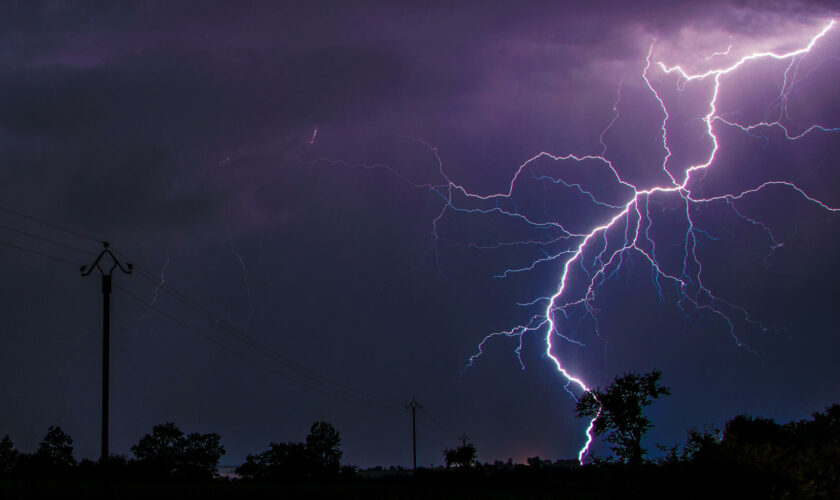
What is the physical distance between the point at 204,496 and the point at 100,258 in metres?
8.11

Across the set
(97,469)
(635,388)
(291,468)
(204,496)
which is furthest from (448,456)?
(204,496)

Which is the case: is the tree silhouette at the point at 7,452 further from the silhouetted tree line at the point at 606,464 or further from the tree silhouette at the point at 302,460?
the tree silhouette at the point at 302,460

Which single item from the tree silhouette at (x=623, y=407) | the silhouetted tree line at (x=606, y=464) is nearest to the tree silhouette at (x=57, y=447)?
the silhouetted tree line at (x=606, y=464)

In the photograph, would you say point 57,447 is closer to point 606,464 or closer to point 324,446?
point 324,446

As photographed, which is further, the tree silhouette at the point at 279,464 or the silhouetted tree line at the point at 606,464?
the tree silhouette at the point at 279,464

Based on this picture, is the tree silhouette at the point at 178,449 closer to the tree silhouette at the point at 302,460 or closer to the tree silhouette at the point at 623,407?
the tree silhouette at the point at 302,460

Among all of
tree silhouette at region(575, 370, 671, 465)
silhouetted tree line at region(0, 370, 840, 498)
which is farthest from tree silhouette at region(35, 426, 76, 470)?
tree silhouette at region(575, 370, 671, 465)

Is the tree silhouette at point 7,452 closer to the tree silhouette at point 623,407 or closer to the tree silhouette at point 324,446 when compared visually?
the tree silhouette at point 324,446

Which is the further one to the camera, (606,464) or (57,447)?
(57,447)

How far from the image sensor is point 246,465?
53.4 metres

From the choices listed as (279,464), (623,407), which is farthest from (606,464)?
(279,464)

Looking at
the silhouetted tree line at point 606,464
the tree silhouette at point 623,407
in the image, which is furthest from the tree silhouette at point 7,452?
the tree silhouette at point 623,407

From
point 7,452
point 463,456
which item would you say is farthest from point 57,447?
point 463,456

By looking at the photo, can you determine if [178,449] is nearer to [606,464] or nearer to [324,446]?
[324,446]
